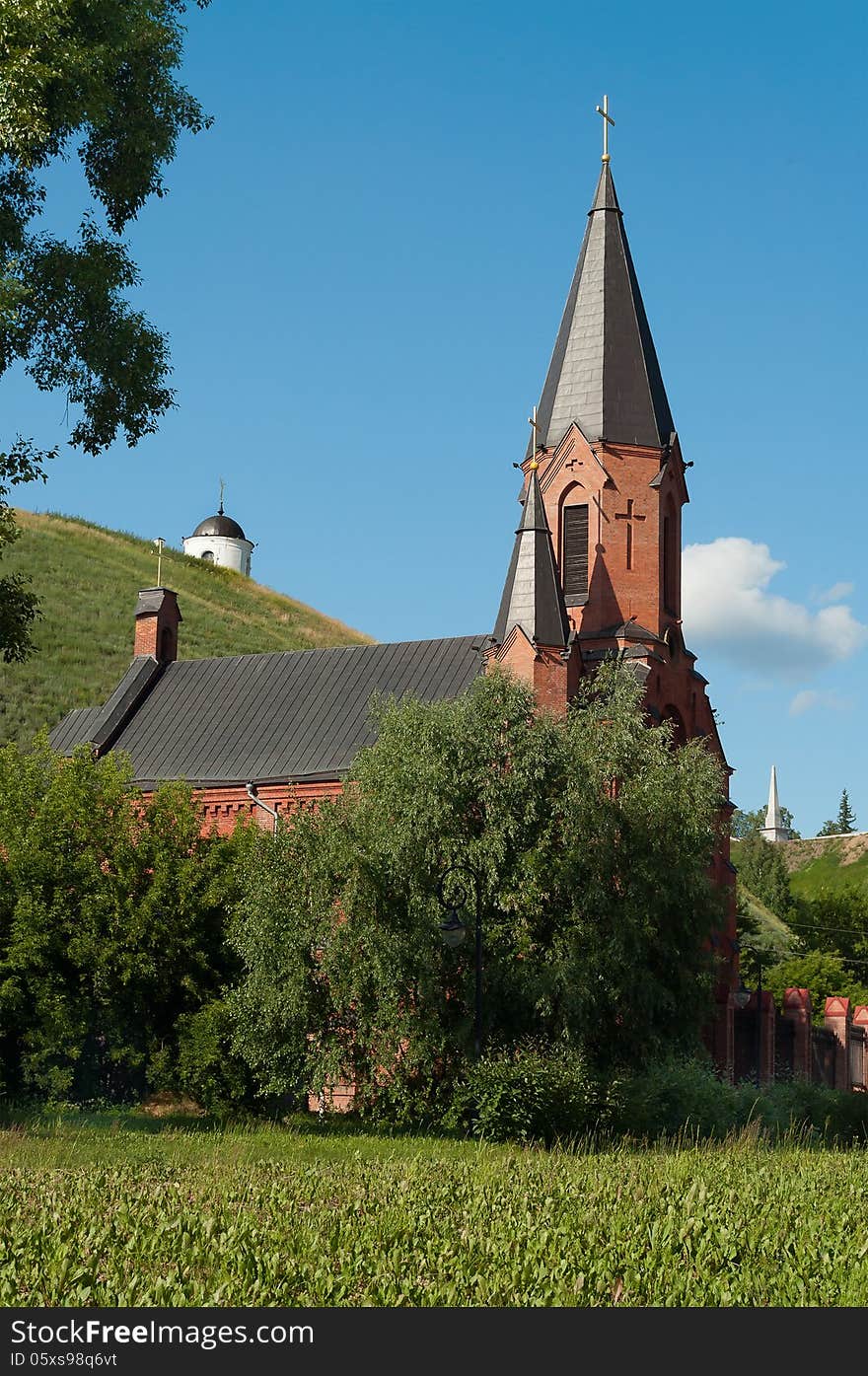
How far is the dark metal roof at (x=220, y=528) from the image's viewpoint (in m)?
108

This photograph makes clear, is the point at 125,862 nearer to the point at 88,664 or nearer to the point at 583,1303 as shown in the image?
the point at 583,1303

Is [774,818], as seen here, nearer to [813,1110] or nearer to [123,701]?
[123,701]

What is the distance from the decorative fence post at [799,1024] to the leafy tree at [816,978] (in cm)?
2662

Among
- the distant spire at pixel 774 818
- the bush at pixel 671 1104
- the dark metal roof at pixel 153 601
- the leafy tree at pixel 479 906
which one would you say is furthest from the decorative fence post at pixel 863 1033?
the distant spire at pixel 774 818

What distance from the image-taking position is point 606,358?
35.3 metres

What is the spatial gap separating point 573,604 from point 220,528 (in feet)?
258

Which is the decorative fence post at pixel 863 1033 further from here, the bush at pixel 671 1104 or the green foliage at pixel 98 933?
the green foliage at pixel 98 933

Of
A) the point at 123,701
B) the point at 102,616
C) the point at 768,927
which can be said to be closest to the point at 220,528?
the point at 102,616

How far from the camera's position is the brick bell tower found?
33.0m

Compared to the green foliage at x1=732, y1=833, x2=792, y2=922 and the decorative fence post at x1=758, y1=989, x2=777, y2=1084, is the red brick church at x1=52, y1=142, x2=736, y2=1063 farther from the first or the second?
the green foliage at x1=732, y1=833, x2=792, y2=922

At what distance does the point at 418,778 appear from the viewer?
23641 mm

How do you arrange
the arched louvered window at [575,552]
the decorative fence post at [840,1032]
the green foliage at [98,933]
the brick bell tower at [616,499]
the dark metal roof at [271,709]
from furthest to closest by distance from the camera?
the decorative fence post at [840,1032] < the dark metal roof at [271,709] < the arched louvered window at [575,552] < the brick bell tower at [616,499] < the green foliage at [98,933]

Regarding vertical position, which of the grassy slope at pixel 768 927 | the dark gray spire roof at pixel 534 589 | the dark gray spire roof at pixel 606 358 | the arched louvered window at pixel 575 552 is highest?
the dark gray spire roof at pixel 606 358

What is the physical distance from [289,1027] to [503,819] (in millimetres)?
5195
